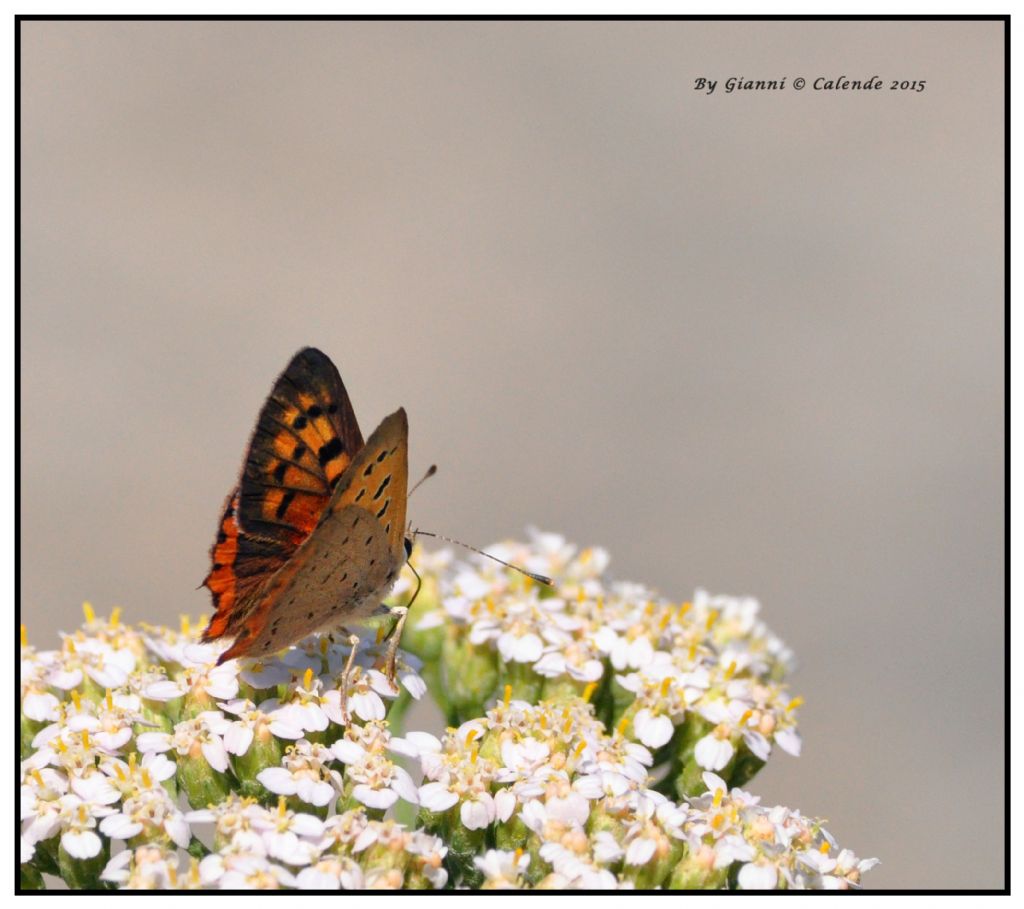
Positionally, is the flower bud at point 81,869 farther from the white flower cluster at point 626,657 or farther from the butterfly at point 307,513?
the white flower cluster at point 626,657

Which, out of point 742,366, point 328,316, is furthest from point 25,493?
point 742,366

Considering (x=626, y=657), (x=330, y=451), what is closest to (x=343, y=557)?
(x=330, y=451)

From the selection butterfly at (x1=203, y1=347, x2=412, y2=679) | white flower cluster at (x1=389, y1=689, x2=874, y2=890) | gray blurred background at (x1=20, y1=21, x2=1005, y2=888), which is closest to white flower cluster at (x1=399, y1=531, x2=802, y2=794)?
white flower cluster at (x1=389, y1=689, x2=874, y2=890)

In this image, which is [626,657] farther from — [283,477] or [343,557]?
[283,477]

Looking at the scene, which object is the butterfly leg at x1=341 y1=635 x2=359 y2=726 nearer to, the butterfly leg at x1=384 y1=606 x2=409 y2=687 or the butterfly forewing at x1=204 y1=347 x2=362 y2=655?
the butterfly leg at x1=384 y1=606 x2=409 y2=687
